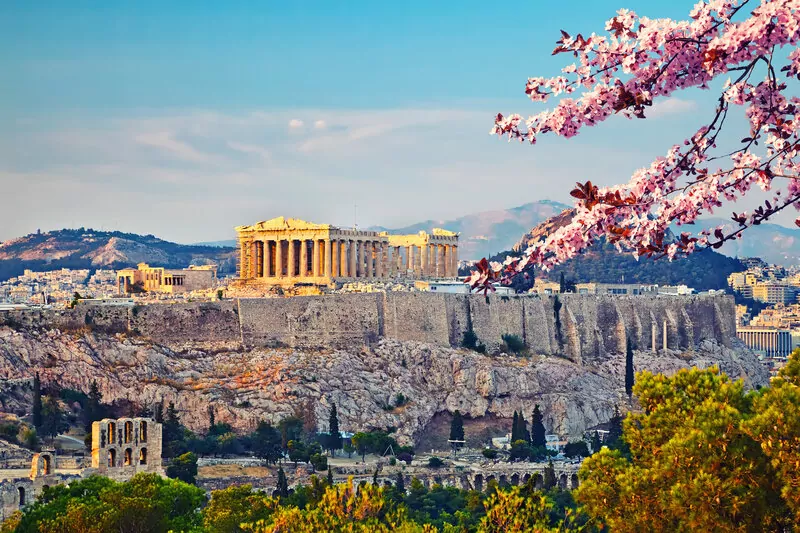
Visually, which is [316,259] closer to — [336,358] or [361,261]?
[361,261]

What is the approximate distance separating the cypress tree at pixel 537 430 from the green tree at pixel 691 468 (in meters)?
44.1

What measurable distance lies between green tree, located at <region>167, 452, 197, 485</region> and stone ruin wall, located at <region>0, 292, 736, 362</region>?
12.2 meters

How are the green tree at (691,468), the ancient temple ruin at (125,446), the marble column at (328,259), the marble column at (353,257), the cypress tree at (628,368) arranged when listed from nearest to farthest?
the green tree at (691,468)
the ancient temple ruin at (125,446)
the marble column at (328,259)
the marble column at (353,257)
the cypress tree at (628,368)

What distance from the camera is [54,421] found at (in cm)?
5484

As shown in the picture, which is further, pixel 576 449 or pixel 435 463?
pixel 576 449

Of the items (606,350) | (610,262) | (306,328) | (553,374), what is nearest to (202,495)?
(306,328)

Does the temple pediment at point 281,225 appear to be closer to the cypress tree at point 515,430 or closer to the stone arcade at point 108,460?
the cypress tree at point 515,430

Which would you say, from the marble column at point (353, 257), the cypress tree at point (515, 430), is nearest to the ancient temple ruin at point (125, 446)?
the cypress tree at point (515, 430)

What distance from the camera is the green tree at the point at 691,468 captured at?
20.3 metres

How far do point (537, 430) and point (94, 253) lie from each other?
116 m

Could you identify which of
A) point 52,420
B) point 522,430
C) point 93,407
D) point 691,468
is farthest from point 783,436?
point 522,430

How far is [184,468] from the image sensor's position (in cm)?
5200

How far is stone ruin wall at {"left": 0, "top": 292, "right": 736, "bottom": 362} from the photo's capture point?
65688mm

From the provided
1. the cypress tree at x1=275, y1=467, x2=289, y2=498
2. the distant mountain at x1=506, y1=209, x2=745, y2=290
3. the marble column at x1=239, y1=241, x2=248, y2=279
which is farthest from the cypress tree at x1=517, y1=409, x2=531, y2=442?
the distant mountain at x1=506, y1=209, x2=745, y2=290
